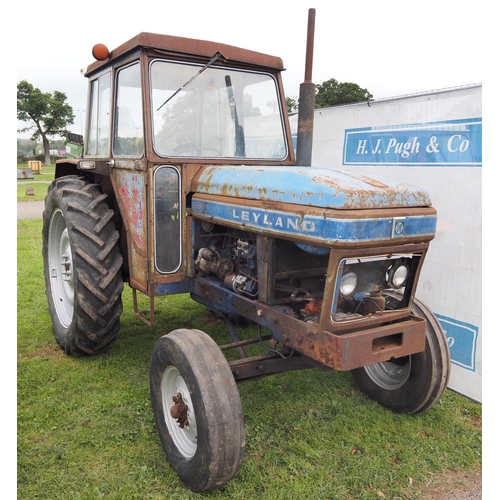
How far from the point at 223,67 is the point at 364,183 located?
1725 millimetres

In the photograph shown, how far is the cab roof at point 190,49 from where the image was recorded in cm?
329

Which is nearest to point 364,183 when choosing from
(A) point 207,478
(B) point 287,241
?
(B) point 287,241

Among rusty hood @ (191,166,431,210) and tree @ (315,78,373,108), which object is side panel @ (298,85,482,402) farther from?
tree @ (315,78,373,108)

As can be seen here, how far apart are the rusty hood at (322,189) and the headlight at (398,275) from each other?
14.4 inches

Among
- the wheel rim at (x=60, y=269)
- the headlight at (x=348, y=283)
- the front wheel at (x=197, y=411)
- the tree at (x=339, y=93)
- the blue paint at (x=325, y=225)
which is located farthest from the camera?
the tree at (x=339, y=93)

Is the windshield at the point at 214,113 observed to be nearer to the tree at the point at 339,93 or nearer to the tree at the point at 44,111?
the tree at the point at 339,93

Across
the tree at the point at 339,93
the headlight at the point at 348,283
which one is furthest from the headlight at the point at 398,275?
the tree at the point at 339,93

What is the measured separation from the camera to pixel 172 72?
11.4 feet

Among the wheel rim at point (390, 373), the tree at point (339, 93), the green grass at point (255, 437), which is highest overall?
the tree at point (339, 93)

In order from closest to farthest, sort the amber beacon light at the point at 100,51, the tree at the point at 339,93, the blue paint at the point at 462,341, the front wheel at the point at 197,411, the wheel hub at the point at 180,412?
the front wheel at the point at 197,411
the wheel hub at the point at 180,412
the amber beacon light at the point at 100,51
the blue paint at the point at 462,341
the tree at the point at 339,93

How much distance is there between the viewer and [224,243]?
11.3 ft

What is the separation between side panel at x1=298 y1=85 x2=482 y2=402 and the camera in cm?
371

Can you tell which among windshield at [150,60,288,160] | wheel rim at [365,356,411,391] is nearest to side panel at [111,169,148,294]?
windshield at [150,60,288,160]

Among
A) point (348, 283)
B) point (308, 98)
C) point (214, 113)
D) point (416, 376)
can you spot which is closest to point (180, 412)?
point (348, 283)
